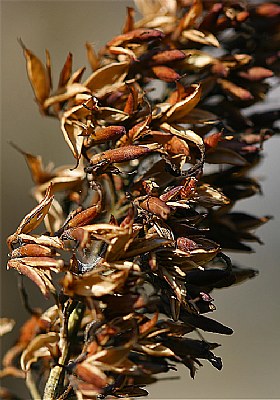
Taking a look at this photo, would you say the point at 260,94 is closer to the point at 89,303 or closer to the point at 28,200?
the point at 89,303

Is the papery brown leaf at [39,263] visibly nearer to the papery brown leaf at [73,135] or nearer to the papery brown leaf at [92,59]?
the papery brown leaf at [73,135]

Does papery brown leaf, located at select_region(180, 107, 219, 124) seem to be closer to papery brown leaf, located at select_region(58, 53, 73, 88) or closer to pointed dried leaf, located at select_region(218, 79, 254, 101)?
pointed dried leaf, located at select_region(218, 79, 254, 101)

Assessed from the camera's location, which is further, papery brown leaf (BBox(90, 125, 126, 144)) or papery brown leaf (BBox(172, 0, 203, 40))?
papery brown leaf (BBox(172, 0, 203, 40))

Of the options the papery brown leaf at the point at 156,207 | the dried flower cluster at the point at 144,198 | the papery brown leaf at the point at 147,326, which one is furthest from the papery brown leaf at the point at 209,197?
the papery brown leaf at the point at 147,326

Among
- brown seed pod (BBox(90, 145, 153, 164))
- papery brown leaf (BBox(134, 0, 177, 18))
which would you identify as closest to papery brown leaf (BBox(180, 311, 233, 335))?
brown seed pod (BBox(90, 145, 153, 164))

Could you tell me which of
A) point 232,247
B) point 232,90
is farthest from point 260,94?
point 232,247

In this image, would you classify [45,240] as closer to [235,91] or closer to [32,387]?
[32,387]

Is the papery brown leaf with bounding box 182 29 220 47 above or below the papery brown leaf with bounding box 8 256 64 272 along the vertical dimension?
above

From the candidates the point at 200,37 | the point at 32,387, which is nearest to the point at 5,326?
the point at 32,387
